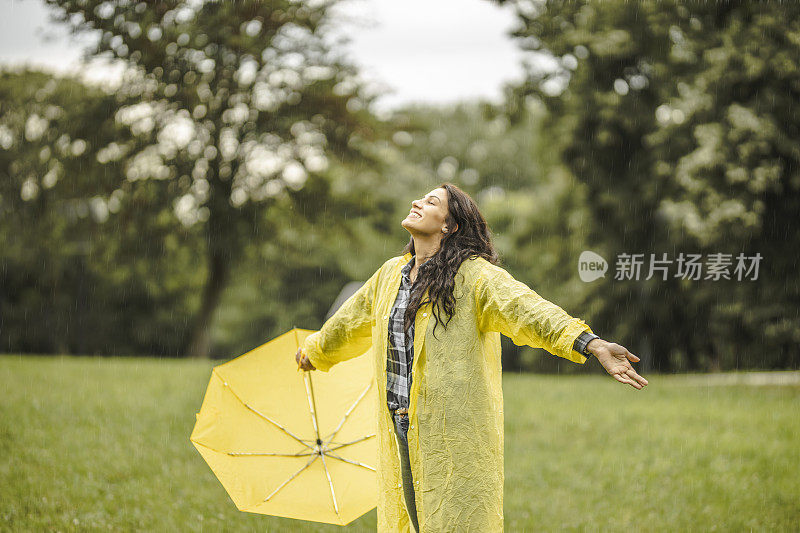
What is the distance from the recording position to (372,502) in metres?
4.29

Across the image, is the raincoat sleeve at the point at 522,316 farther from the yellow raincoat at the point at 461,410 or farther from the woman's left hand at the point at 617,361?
the woman's left hand at the point at 617,361

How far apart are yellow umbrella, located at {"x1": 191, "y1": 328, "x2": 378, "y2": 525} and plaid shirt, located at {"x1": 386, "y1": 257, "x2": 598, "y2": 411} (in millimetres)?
1110

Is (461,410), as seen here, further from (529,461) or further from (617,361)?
(529,461)

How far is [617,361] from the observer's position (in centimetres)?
280

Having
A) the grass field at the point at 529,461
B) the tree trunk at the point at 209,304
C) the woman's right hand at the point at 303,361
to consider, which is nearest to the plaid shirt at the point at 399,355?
the woman's right hand at the point at 303,361

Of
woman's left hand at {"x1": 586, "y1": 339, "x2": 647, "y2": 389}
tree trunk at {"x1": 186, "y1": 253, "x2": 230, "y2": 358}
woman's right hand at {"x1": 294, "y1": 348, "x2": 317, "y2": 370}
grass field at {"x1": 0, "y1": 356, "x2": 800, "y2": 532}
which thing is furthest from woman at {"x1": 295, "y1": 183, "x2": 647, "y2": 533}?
tree trunk at {"x1": 186, "y1": 253, "x2": 230, "y2": 358}

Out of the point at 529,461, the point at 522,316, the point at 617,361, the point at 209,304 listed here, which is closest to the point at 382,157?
the point at 209,304

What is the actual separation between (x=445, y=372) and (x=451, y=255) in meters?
0.57

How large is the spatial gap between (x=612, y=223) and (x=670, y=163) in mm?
3286

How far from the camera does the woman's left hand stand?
9.13 feet

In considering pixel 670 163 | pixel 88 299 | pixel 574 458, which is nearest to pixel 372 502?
pixel 574 458

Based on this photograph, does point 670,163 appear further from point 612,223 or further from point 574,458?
point 574,458

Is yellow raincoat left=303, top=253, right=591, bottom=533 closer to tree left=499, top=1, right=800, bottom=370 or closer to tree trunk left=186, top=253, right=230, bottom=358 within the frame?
tree left=499, top=1, right=800, bottom=370

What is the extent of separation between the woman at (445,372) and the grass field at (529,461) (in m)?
2.72
